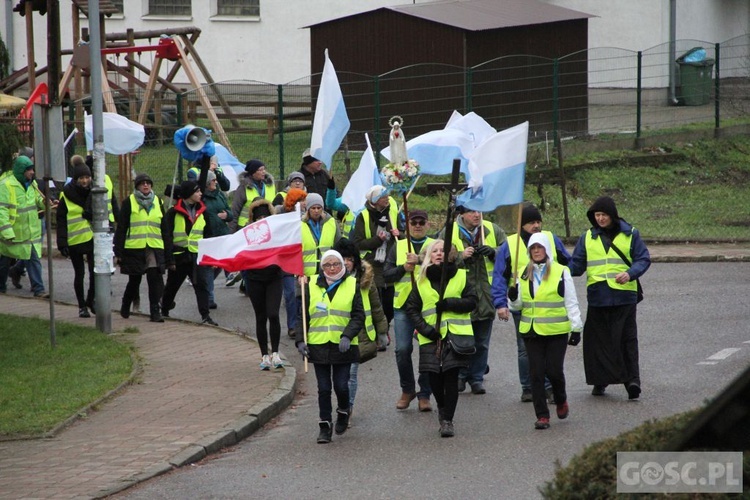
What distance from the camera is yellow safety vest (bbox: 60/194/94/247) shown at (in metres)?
15.1

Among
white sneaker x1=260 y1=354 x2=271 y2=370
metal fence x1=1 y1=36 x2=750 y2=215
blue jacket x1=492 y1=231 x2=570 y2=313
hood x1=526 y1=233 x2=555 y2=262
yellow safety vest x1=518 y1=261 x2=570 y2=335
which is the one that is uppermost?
metal fence x1=1 y1=36 x2=750 y2=215

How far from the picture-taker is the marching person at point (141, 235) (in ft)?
47.6

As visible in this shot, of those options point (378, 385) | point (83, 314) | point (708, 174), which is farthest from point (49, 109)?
point (708, 174)

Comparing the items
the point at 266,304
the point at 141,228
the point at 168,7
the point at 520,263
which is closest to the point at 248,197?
the point at 141,228

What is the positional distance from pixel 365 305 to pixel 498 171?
6.59 ft

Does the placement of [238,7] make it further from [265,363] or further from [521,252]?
[521,252]

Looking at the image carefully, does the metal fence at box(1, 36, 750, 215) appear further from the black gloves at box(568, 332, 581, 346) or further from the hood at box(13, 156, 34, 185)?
the black gloves at box(568, 332, 581, 346)

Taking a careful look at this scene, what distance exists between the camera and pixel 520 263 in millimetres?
10633

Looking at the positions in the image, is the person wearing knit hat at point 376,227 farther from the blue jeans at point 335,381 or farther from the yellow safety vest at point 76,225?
the yellow safety vest at point 76,225

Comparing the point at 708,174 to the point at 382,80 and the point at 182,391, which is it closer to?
the point at 382,80

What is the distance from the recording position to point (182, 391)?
1111 centimetres

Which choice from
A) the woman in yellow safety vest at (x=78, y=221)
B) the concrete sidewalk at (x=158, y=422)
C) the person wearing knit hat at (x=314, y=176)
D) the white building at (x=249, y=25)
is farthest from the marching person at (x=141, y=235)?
the white building at (x=249, y=25)

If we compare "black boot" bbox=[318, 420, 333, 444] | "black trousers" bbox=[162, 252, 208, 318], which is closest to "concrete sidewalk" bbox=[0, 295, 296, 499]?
"black boot" bbox=[318, 420, 333, 444]

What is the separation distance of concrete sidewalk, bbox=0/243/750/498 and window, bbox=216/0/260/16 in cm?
2400
